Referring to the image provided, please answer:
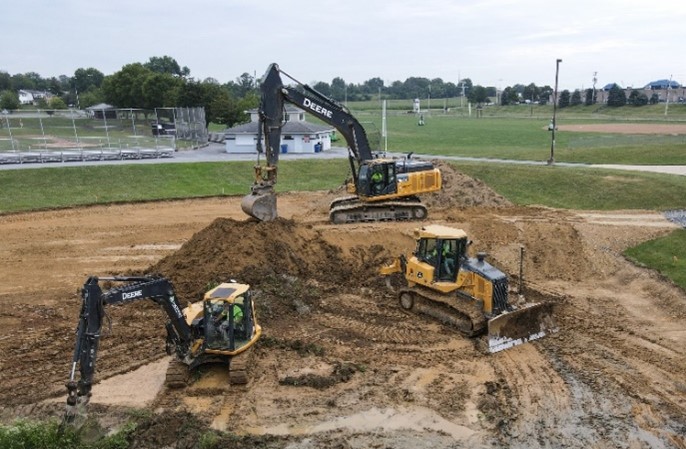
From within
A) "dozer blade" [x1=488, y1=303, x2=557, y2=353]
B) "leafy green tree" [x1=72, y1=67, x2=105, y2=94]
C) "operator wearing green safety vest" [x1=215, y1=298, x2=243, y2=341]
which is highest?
"leafy green tree" [x1=72, y1=67, x2=105, y2=94]

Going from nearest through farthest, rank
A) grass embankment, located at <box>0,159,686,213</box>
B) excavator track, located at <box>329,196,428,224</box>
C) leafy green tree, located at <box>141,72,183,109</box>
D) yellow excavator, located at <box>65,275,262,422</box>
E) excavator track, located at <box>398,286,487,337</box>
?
yellow excavator, located at <box>65,275,262,422</box> → excavator track, located at <box>398,286,487,337</box> → excavator track, located at <box>329,196,428,224</box> → grass embankment, located at <box>0,159,686,213</box> → leafy green tree, located at <box>141,72,183,109</box>

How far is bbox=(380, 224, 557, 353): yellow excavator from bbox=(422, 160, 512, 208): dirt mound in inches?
468

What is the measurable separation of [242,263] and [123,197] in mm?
17354

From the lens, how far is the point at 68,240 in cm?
2291

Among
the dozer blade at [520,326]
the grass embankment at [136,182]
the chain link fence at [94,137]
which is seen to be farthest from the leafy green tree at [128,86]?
the dozer blade at [520,326]

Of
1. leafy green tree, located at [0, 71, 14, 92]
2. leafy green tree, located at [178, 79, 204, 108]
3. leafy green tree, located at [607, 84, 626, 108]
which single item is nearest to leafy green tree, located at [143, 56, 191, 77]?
leafy green tree, located at [0, 71, 14, 92]

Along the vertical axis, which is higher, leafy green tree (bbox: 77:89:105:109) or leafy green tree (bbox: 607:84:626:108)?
leafy green tree (bbox: 77:89:105:109)

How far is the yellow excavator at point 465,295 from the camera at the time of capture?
1357 centimetres

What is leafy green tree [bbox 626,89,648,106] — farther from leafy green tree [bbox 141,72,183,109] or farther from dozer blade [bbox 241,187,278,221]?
dozer blade [bbox 241,187,278,221]

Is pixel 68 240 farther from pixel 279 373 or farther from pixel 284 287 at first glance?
pixel 279 373

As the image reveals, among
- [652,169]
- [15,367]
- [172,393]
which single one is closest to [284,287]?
[172,393]

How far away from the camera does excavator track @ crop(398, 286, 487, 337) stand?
13.8m

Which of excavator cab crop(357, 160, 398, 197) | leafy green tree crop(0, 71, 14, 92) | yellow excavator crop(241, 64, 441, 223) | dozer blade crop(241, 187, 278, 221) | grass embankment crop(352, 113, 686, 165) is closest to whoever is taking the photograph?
dozer blade crop(241, 187, 278, 221)

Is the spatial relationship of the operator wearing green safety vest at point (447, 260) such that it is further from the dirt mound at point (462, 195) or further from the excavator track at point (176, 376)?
the dirt mound at point (462, 195)
